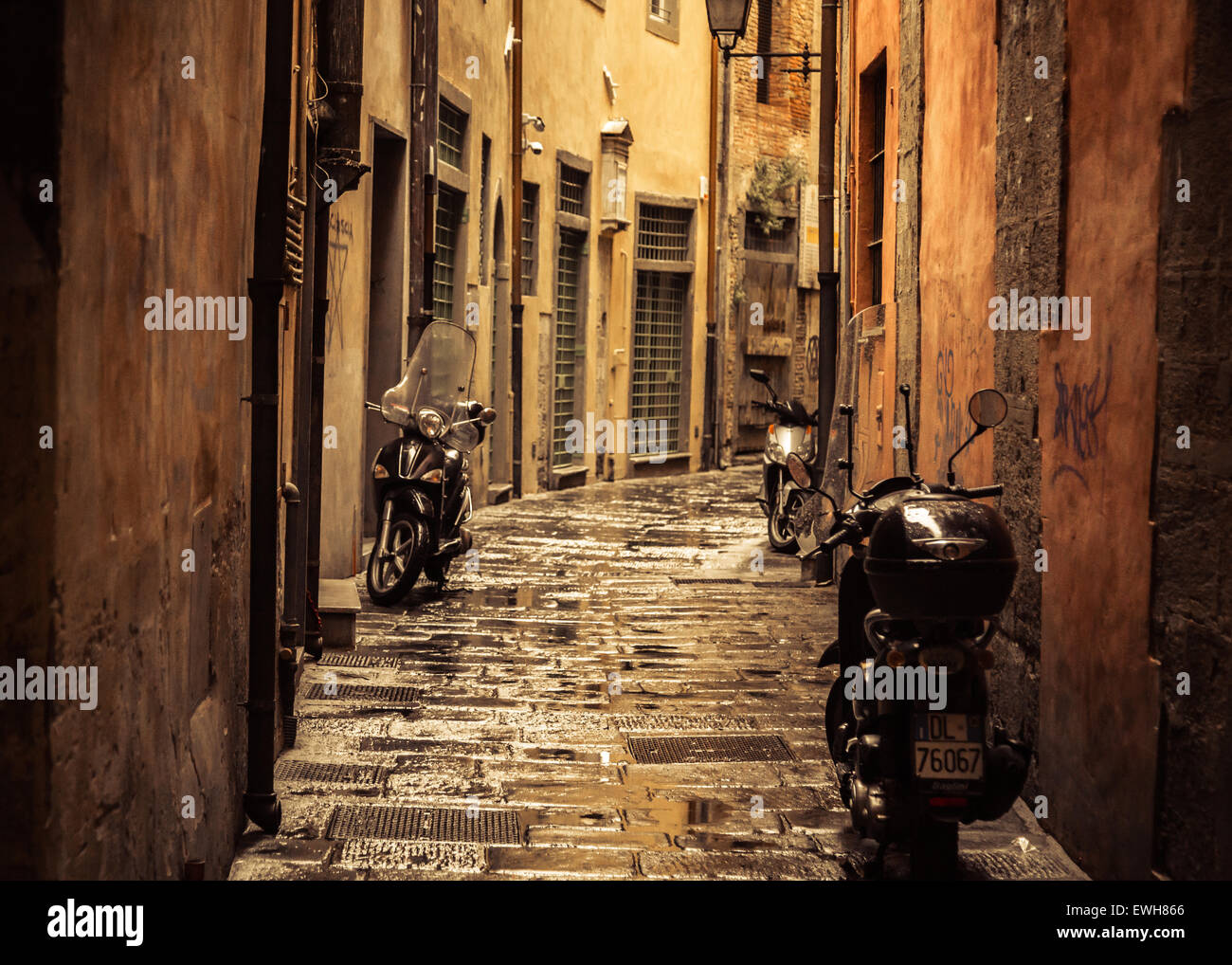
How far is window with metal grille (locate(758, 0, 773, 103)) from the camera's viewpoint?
2605 centimetres

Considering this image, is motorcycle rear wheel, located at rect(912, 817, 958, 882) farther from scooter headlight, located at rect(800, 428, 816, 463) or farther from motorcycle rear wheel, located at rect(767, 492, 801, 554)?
scooter headlight, located at rect(800, 428, 816, 463)

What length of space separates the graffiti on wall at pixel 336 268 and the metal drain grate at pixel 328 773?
194 inches

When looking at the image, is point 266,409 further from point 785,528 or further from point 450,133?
point 450,133

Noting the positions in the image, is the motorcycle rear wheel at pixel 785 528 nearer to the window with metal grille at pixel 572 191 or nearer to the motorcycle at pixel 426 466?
the motorcycle at pixel 426 466

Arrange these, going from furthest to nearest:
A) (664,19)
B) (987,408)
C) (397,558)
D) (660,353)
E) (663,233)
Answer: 1. (660,353)
2. (663,233)
3. (664,19)
4. (397,558)
5. (987,408)

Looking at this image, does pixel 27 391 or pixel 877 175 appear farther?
pixel 877 175

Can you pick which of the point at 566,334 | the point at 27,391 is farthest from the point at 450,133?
the point at 27,391

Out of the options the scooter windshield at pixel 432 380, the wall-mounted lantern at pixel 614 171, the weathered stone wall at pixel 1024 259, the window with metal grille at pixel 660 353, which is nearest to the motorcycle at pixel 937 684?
the weathered stone wall at pixel 1024 259

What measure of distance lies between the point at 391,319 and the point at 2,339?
34.6 ft

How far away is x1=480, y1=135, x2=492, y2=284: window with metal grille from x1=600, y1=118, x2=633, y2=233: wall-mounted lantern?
14.4ft

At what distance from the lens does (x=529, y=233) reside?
1862 centimetres

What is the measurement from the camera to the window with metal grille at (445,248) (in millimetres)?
14859

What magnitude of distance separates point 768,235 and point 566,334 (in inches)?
285

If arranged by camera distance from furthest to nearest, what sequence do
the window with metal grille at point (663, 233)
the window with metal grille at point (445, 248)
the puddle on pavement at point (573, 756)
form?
the window with metal grille at point (663, 233), the window with metal grille at point (445, 248), the puddle on pavement at point (573, 756)
